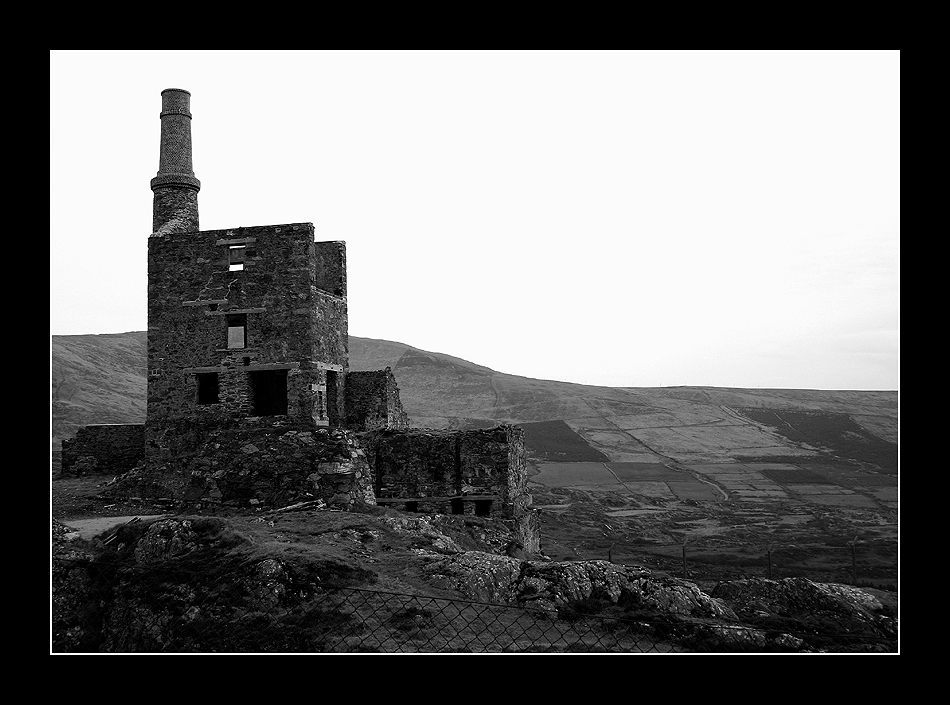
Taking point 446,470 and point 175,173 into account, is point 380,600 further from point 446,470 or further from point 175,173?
point 175,173

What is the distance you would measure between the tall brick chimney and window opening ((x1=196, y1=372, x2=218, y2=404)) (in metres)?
5.55

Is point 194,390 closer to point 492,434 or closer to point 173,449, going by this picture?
point 173,449

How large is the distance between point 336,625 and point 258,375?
17217mm

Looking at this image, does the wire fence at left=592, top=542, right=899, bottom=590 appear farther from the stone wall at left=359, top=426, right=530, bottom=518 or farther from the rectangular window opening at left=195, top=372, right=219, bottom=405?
the rectangular window opening at left=195, top=372, right=219, bottom=405

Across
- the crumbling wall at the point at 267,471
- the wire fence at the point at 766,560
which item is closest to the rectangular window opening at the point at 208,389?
the crumbling wall at the point at 267,471

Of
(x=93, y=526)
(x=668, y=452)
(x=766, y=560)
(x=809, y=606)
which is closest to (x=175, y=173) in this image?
(x=93, y=526)

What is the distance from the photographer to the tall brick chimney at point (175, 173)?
88.1 feet

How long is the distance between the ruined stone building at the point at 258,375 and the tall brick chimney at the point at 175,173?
1.8 inches

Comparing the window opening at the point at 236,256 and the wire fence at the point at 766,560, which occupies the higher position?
the window opening at the point at 236,256

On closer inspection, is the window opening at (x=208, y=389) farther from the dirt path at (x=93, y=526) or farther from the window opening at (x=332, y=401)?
the dirt path at (x=93, y=526)

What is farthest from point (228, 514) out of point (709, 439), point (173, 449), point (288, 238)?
point (709, 439)

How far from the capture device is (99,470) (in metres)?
25.8

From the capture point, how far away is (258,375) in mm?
25812

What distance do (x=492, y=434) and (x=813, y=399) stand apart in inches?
3294
